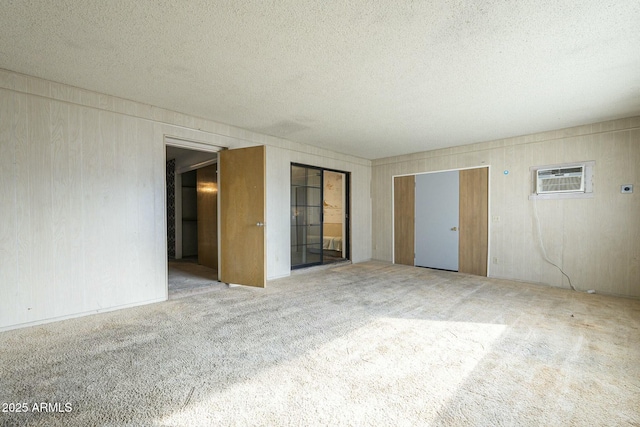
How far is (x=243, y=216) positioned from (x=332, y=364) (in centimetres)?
275

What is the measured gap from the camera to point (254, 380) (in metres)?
1.97

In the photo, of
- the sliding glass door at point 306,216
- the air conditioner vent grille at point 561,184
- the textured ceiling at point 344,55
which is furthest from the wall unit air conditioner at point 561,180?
the sliding glass door at point 306,216

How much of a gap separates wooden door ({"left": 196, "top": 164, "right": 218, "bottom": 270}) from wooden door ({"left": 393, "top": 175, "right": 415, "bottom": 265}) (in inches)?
158

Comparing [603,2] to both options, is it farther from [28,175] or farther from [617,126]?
[28,175]

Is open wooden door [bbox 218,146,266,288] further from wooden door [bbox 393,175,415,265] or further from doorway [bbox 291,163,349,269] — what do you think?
wooden door [bbox 393,175,415,265]

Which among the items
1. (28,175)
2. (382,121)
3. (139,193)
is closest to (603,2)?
(382,121)

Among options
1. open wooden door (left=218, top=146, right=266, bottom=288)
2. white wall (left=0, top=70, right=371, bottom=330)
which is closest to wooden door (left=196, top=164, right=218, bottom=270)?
open wooden door (left=218, top=146, right=266, bottom=288)

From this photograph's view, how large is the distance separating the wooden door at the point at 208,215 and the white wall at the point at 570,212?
4.79 m

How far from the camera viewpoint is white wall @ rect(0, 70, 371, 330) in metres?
2.84

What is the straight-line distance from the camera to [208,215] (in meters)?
5.86

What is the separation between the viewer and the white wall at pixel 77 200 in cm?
284

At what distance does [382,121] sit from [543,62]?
204 centimetres

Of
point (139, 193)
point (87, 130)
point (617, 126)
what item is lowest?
point (139, 193)

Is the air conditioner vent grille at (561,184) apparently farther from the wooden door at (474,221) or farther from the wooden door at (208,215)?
the wooden door at (208,215)
